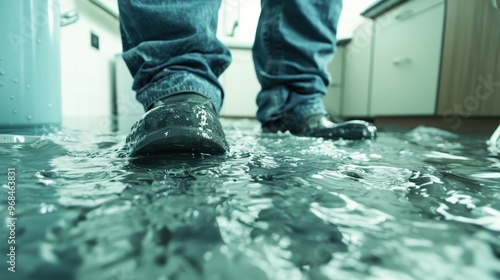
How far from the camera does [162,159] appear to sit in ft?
1.31

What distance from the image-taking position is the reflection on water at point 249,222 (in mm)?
152

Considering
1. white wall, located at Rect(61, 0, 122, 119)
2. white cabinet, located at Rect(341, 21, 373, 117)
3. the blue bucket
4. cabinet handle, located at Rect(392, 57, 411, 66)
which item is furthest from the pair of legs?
white cabinet, located at Rect(341, 21, 373, 117)

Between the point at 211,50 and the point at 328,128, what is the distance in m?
0.36

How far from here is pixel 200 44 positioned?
1.90 ft

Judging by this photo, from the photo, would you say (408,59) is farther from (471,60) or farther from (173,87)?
(173,87)

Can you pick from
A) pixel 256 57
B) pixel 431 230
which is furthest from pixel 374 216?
pixel 256 57

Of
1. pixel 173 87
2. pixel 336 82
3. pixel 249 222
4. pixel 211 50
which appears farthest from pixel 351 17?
pixel 249 222

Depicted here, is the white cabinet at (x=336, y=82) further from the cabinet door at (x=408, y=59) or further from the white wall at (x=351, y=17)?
the cabinet door at (x=408, y=59)

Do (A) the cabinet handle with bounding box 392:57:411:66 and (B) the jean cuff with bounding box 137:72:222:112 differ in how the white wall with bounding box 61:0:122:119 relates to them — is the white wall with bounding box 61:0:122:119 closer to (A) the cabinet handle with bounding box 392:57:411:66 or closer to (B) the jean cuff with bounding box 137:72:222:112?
(B) the jean cuff with bounding box 137:72:222:112

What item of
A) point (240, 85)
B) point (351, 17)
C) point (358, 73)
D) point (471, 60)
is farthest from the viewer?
point (240, 85)

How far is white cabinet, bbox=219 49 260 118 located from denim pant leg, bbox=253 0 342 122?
2.15m

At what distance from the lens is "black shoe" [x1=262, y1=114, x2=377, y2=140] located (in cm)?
75

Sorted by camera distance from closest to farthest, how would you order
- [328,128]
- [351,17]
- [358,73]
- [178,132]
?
[178,132] < [328,128] < [358,73] < [351,17]

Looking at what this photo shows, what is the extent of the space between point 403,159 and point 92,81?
2.13 metres
